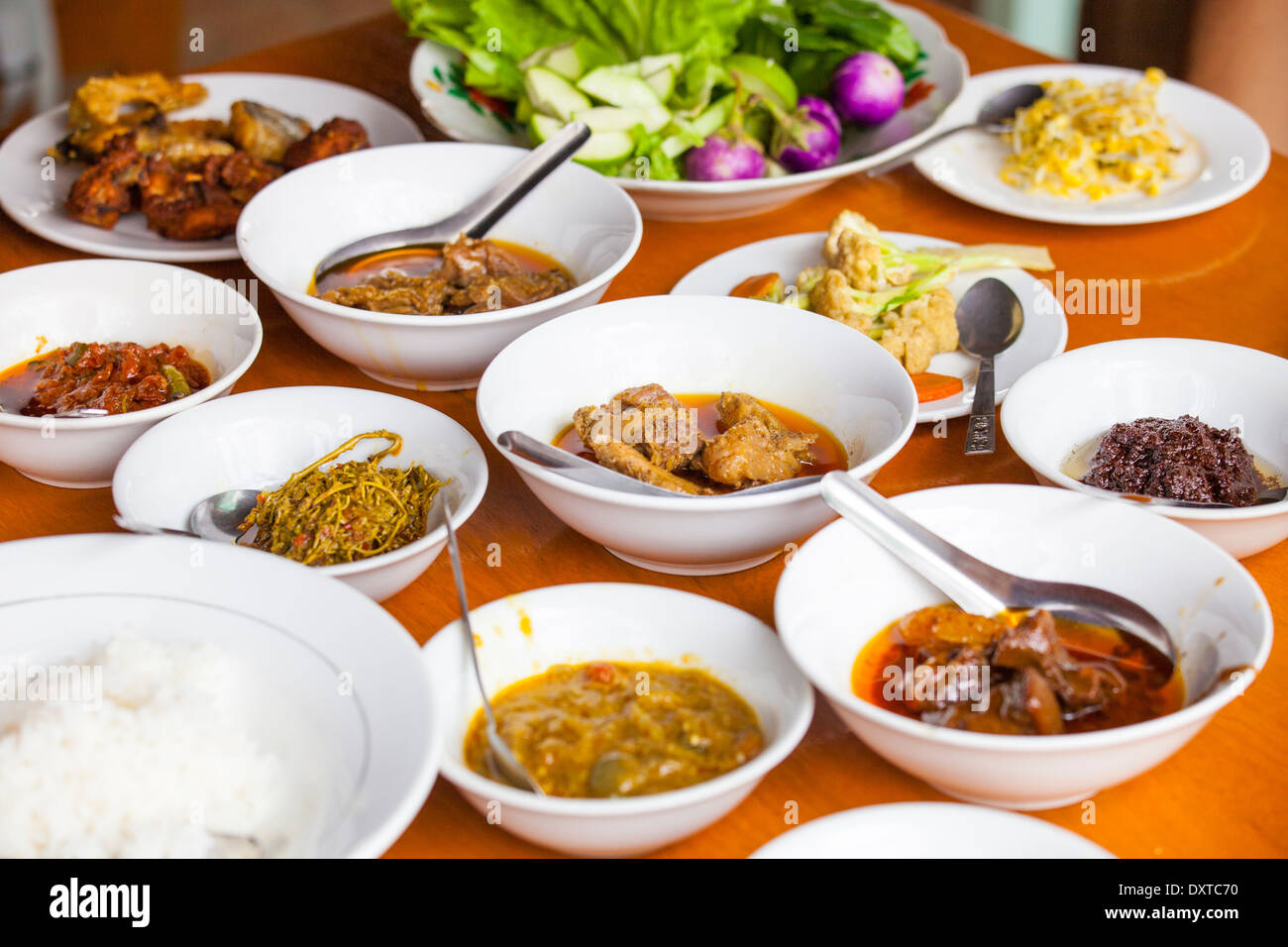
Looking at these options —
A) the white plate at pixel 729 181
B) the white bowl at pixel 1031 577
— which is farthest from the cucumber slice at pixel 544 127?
the white bowl at pixel 1031 577

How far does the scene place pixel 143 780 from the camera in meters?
1.21

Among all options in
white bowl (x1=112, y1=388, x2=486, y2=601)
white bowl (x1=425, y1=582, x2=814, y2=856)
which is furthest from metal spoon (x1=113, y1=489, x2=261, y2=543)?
white bowl (x1=425, y1=582, x2=814, y2=856)

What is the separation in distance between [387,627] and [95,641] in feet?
1.30

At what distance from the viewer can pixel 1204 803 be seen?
1316mm

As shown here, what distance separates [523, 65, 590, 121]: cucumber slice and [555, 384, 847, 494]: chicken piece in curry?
1.10 m

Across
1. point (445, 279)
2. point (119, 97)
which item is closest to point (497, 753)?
point (445, 279)

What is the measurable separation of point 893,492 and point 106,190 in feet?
5.90

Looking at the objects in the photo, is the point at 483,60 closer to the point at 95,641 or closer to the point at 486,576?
the point at 486,576

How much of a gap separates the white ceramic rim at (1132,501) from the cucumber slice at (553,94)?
4.37ft

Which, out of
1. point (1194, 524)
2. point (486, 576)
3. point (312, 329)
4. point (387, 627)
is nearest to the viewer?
point (387, 627)

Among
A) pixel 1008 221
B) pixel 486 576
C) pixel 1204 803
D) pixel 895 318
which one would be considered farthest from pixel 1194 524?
pixel 1008 221

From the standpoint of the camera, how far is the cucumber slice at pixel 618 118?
8.54 feet

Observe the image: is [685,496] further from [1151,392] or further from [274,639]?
[1151,392]

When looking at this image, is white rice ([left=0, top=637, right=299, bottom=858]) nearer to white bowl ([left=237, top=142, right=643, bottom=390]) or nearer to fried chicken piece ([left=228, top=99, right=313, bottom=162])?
white bowl ([left=237, top=142, right=643, bottom=390])
